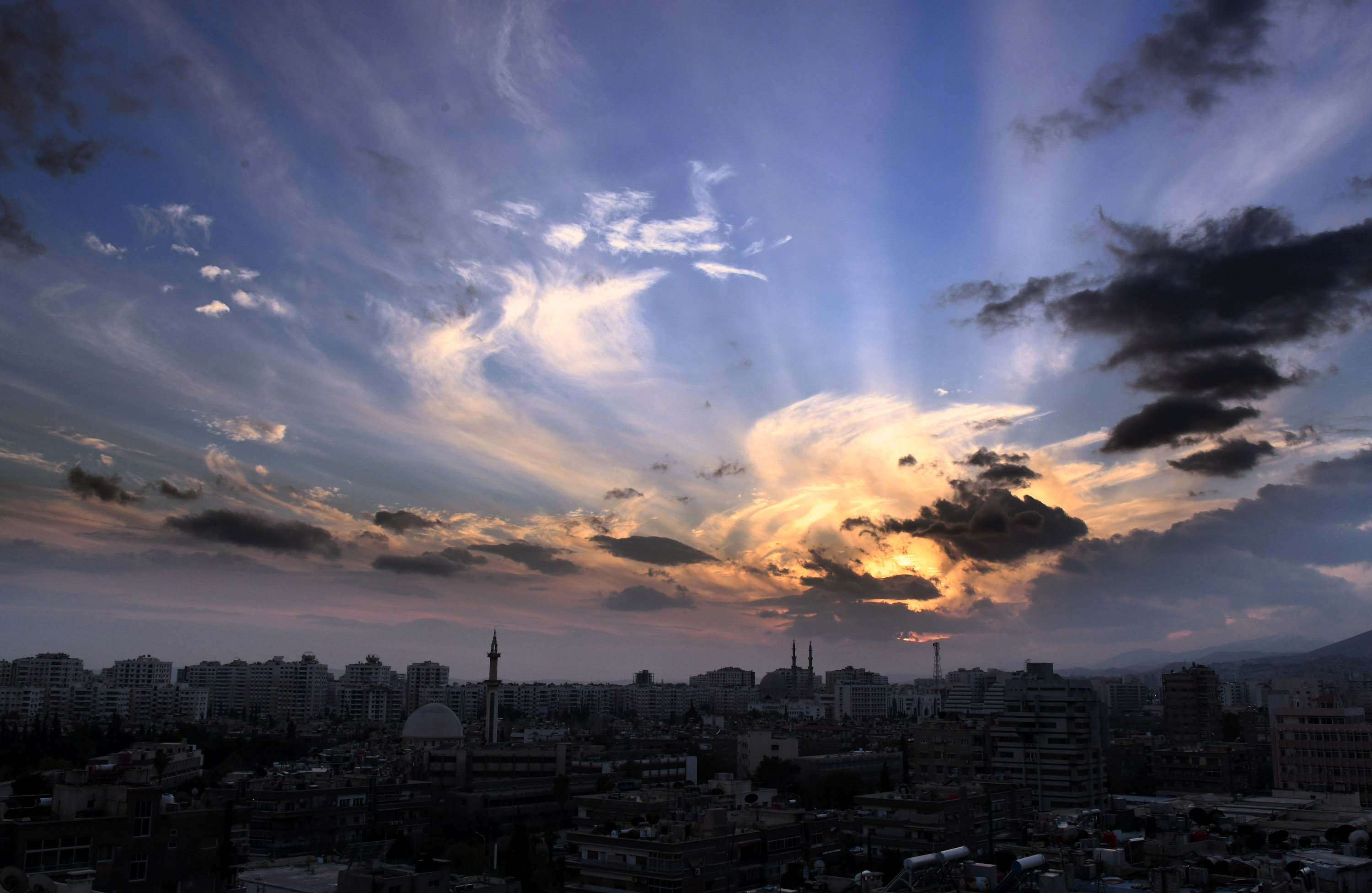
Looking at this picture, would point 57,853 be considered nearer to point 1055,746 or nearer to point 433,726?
point 1055,746

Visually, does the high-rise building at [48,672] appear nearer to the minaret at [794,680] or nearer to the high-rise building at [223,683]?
the high-rise building at [223,683]

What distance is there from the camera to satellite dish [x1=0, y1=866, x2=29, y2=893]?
13977 millimetres

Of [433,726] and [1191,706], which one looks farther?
[1191,706]

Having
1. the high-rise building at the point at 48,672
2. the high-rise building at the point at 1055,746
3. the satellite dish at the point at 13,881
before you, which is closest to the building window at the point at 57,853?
the satellite dish at the point at 13,881

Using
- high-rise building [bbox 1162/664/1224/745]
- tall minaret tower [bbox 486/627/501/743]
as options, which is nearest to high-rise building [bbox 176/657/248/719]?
tall minaret tower [bbox 486/627/501/743]

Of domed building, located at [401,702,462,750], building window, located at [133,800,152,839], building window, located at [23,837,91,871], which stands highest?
building window, located at [133,800,152,839]

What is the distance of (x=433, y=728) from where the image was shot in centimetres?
7112

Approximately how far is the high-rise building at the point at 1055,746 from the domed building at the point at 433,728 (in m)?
36.6

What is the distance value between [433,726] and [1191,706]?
57562 mm

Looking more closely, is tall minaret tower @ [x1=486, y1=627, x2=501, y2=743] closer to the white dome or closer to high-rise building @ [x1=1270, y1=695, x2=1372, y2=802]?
the white dome

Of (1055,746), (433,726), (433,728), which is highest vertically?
(1055,746)

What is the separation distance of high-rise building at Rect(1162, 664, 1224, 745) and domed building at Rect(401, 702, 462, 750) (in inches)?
2115

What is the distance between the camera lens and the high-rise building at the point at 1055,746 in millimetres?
47688

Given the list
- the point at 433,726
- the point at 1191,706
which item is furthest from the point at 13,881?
the point at 1191,706
